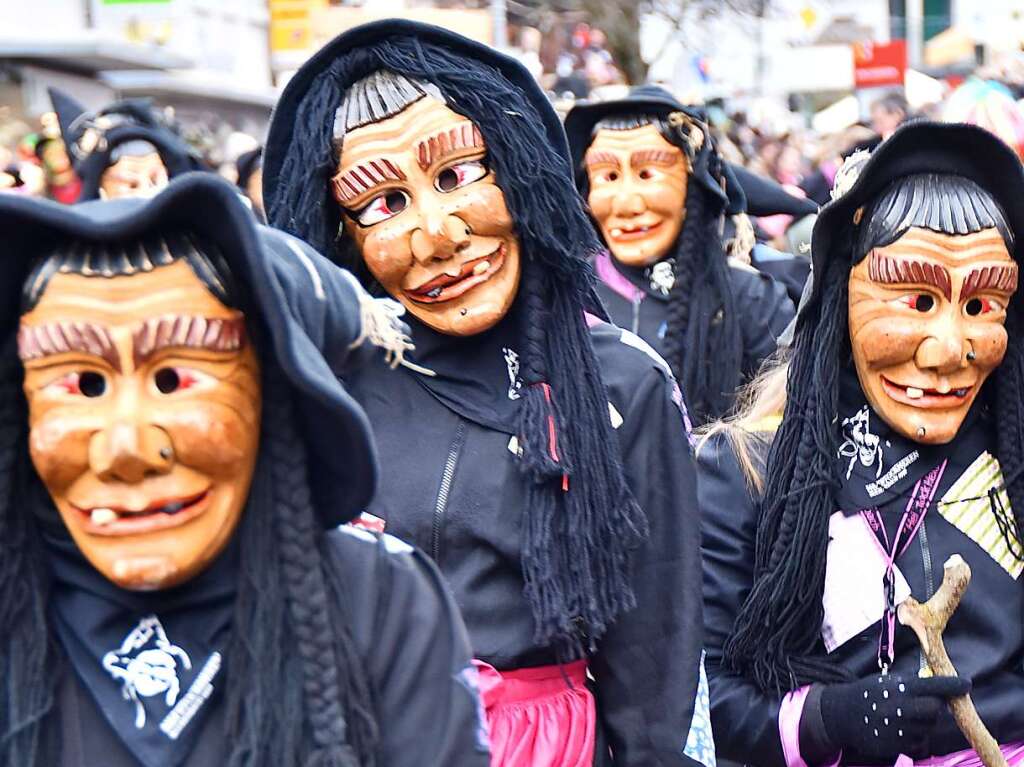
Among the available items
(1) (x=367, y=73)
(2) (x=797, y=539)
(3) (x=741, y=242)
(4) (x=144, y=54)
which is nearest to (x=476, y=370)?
(1) (x=367, y=73)

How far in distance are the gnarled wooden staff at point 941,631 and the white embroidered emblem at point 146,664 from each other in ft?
4.78

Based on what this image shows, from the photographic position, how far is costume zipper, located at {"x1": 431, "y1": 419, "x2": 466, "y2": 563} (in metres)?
2.98

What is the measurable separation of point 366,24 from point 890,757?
1.69m

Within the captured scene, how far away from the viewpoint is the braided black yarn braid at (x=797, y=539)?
3.20 m

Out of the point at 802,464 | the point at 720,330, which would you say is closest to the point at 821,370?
the point at 802,464

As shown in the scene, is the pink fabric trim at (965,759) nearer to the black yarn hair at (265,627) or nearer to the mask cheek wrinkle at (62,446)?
the black yarn hair at (265,627)

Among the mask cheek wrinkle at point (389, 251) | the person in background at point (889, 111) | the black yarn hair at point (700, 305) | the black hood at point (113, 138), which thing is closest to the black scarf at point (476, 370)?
the mask cheek wrinkle at point (389, 251)

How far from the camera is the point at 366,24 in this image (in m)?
3.10

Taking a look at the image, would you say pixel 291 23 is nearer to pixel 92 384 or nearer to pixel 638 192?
pixel 638 192

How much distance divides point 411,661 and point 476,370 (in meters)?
1.07

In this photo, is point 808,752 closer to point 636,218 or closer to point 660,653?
point 660,653

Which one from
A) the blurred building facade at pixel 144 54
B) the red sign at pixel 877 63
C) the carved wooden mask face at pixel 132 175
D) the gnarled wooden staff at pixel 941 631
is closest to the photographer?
the gnarled wooden staff at pixel 941 631


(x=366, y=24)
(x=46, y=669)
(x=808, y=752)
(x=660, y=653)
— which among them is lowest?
(x=808, y=752)

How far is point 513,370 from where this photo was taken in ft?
10.3
